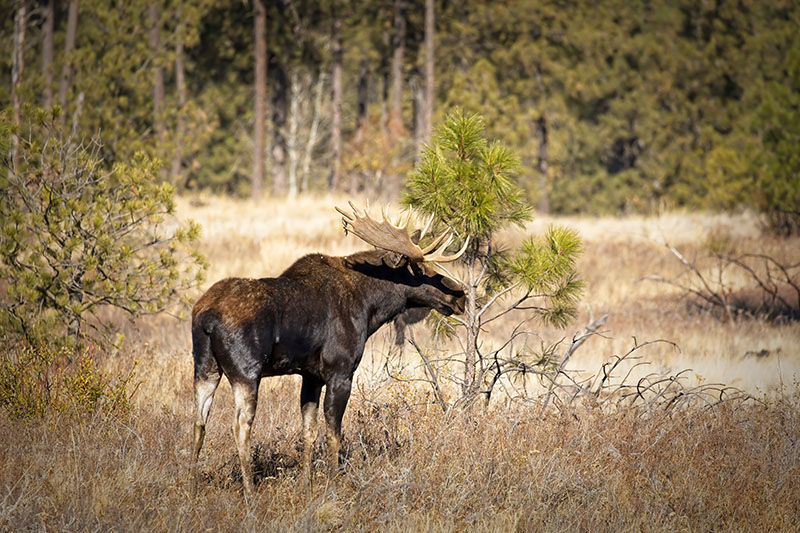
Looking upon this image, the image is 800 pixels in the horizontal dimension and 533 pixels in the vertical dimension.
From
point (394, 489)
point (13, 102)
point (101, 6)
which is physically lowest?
point (394, 489)

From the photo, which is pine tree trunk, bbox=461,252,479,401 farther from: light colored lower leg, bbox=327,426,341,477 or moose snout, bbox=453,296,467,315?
light colored lower leg, bbox=327,426,341,477

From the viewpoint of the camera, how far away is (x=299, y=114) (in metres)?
53.1

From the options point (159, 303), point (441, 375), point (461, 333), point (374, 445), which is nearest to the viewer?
point (374, 445)

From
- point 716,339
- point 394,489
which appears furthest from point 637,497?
point 716,339

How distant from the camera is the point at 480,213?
7.57m

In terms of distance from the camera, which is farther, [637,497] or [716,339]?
[716,339]

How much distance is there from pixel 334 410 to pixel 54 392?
2.77 meters

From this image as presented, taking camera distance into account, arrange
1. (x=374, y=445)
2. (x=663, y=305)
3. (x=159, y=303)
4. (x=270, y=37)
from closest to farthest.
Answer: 1. (x=374, y=445)
2. (x=159, y=303)
3. (x=663, y=305)
4. (x=270, y=37)

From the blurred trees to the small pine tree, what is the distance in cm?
2056

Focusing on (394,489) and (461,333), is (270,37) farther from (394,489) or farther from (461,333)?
(394,489)

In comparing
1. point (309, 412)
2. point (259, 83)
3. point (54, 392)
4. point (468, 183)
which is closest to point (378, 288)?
point (309, 412)

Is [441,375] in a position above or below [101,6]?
below

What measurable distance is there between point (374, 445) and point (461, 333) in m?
5.83

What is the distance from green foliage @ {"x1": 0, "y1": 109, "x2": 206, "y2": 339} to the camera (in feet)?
29.4
